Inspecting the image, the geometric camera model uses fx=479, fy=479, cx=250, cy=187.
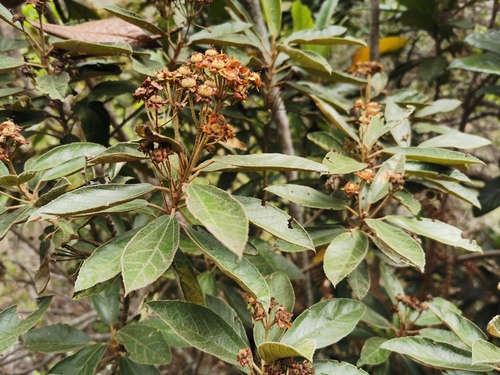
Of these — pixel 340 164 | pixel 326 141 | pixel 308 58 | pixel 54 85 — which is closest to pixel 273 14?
pixel 308 58

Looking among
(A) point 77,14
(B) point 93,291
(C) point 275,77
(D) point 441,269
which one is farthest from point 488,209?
(A) point 77,14

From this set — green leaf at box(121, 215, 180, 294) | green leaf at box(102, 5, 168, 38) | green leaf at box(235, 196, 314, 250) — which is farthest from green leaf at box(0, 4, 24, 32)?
green leaf at box(235, 196, 314, 250)

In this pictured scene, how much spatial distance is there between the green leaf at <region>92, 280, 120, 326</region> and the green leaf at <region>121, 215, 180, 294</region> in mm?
527

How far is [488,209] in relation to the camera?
1.81 metres

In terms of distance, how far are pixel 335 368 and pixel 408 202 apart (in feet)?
1.59

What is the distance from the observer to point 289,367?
2.93ft

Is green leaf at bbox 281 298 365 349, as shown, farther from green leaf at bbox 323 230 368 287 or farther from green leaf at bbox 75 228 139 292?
green leaf at bbox 75 228 139 292

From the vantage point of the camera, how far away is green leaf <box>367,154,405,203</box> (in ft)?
3.83

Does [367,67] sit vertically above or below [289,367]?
above

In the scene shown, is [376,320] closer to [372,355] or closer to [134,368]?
[372,355]

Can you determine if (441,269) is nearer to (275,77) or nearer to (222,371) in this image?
(222,371)

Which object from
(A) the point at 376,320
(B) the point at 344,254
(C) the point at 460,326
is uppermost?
(B) the point at 344,254

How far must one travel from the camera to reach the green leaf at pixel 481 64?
1581 mm

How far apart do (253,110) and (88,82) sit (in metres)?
0.62
